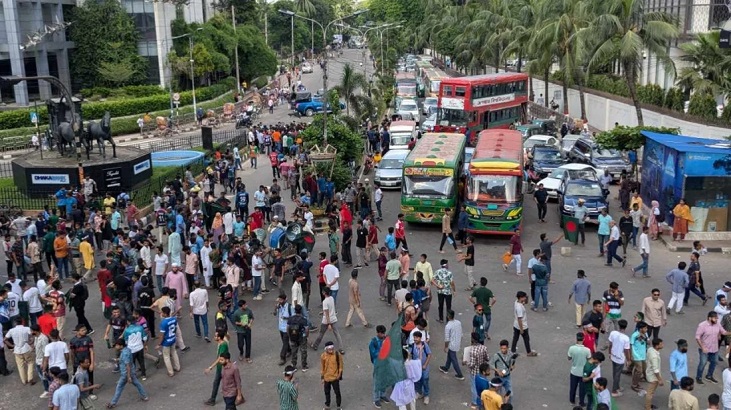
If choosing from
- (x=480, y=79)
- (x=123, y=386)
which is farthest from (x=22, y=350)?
(x=480, y=79)

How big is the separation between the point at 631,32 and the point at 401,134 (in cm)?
1155

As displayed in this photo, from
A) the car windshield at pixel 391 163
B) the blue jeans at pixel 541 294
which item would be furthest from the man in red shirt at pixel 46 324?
the car windshield at pixel 391 163

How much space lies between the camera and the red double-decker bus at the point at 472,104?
3731cm

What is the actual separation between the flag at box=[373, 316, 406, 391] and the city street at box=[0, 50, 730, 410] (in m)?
1.11

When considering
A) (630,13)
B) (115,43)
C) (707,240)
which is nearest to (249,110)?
(115,43)

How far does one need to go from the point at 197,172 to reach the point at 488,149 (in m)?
13.6

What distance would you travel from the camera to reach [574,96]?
5531cm

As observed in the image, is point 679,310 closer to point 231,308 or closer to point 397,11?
point 231,308

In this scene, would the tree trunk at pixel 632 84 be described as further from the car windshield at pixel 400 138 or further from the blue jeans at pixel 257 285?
the blue jeans at pixel 257 285

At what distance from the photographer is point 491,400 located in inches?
397

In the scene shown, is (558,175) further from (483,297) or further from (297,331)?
(297,331)

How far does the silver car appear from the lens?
30297 millimetres

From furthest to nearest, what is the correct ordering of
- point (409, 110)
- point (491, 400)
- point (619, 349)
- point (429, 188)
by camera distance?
point (409, 110) → point (429, 188) → point (619, 349) → point (491, 400)

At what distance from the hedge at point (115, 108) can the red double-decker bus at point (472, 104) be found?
26.6 meters
